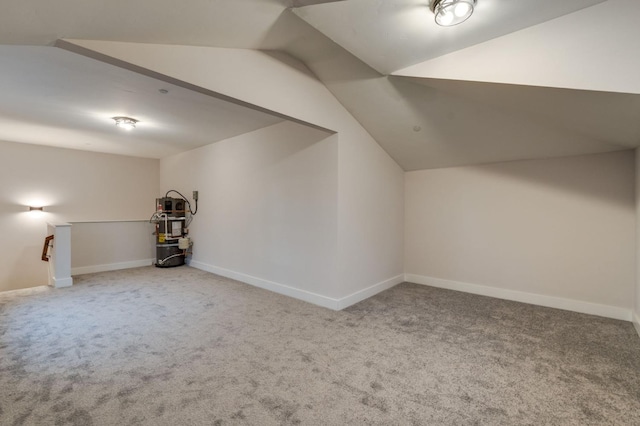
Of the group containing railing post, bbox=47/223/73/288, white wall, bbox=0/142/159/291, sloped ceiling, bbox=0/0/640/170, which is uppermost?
sloped ceiling, bbox=0/0/640/170

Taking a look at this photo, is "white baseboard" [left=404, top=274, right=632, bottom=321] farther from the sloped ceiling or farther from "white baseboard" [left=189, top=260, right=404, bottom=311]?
the sloped ceiling

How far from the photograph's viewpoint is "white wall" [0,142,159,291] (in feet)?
16.4

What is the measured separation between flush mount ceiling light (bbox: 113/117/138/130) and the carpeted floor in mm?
2389

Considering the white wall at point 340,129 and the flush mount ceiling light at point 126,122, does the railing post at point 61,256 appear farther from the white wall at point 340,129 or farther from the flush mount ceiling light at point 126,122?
the white wall at point 340,129

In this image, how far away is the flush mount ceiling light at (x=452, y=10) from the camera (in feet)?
5.64

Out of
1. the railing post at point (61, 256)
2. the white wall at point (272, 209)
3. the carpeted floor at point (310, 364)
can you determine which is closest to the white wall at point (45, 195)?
the railing post at point (61, 256)

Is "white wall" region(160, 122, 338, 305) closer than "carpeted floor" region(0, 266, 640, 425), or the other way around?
"carpeted floor" region(0, 266, 640, 425)

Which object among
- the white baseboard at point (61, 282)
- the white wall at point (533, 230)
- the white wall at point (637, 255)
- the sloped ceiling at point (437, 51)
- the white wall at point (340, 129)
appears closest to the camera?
the sloped ceiling at point (437, 51)

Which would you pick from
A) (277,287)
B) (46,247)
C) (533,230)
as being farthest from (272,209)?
(46,247)

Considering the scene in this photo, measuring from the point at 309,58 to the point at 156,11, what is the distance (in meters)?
1.46

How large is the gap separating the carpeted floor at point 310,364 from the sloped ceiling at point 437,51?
1968 millimetres

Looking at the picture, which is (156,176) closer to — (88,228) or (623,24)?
(88,228)

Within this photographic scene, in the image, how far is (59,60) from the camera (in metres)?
2.29

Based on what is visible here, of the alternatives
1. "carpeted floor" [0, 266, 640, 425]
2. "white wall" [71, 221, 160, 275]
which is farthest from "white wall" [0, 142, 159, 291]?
"carpeted floor" [0, 266, 640, 425]
